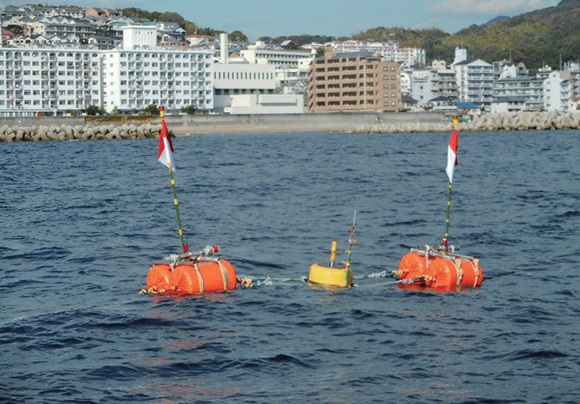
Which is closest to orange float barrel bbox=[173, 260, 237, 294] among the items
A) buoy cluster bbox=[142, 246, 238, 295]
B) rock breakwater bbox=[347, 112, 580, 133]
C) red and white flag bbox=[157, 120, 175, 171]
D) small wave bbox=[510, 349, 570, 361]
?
buoy cluster bbox=[142, 246, 238, 295]

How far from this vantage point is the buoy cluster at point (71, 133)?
10975 cm

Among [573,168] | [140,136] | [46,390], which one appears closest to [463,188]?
[573,168]

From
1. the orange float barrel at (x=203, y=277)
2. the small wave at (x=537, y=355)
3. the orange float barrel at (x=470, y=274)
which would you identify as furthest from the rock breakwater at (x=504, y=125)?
the small wave at (x=537, y=355)

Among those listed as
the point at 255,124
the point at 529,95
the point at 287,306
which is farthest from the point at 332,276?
the point at 529,95

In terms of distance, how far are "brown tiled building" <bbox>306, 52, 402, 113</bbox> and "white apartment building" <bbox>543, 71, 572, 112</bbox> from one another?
88.2 feet

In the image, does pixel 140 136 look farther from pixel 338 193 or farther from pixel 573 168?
pixel 338 193

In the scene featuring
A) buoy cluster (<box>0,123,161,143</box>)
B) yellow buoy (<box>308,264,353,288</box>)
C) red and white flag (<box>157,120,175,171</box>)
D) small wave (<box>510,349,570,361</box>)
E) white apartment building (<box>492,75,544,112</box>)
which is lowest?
small wave (<box>510,349,570,361</box>)

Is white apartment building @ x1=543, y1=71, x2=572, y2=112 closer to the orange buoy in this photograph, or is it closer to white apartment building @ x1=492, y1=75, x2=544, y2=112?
white apartment building @ x1=492, y1=75, x2=544, y2=112

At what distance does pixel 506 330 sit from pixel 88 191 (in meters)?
31.0

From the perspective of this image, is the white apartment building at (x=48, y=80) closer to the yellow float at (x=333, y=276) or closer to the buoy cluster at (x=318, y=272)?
the buoy cluster at (x=318, y=272)

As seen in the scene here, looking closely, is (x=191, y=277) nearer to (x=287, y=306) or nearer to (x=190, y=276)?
(x=190, y=276)

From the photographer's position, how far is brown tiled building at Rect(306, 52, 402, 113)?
18412 centimetres

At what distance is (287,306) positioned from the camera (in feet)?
66.3

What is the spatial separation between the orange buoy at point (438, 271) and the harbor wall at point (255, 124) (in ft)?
300
